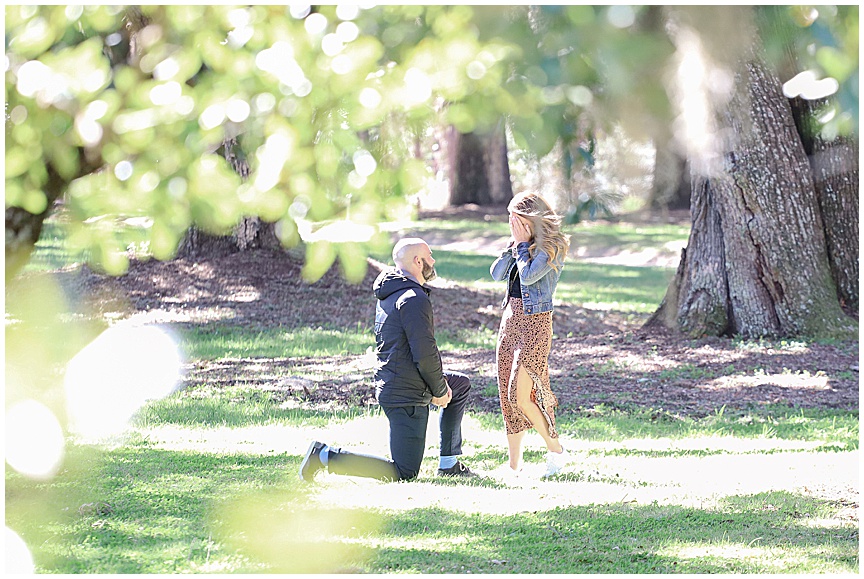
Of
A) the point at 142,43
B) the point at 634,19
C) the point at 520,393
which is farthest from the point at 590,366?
the point at 634,19

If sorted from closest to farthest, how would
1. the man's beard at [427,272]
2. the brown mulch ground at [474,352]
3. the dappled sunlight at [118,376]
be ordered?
the man's beard at [427,272] → the dappled sunlight at [118,376] → the brown mulch ground at [474,352]

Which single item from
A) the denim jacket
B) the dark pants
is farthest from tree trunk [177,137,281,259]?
the dark pants

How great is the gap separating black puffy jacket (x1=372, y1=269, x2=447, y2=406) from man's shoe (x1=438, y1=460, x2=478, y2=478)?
56cm

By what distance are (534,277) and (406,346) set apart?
85cm

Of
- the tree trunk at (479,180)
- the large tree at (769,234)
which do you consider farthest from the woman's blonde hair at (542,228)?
the tree trunk at (479,180)

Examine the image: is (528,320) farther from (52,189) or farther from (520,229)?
(52,189)

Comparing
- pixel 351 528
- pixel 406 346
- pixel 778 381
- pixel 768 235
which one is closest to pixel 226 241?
pixel 768 235

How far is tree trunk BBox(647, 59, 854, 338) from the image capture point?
1152 cm

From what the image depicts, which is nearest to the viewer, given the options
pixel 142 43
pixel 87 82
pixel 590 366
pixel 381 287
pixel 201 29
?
pixel 87 82

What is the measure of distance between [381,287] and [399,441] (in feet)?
2.95

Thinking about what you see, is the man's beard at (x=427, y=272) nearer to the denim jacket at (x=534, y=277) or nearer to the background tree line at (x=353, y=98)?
the denim jacket at (x=534, y=277)

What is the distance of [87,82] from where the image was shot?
271 centimetres

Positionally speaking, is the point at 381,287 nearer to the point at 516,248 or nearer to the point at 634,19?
the point at 516,248

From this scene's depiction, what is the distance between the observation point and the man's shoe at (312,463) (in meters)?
6.30
